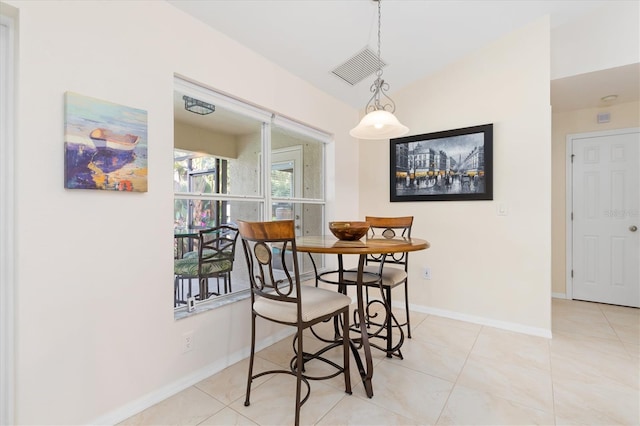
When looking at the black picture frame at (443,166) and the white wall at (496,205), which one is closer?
the white wall at (496,205)

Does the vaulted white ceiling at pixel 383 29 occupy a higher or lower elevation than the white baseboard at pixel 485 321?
higher

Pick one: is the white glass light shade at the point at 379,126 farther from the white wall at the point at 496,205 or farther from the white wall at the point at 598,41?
the white wall at the point at 598,41

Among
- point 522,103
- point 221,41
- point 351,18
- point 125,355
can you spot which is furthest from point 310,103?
point 125,355

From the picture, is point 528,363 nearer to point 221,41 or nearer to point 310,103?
point 310,103

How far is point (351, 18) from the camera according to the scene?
2.26 metres

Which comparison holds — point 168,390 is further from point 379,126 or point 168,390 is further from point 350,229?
point 379,126

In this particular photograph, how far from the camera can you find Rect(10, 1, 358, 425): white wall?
129 centimetres

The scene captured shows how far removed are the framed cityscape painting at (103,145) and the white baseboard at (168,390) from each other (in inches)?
45.4

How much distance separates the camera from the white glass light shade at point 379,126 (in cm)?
209

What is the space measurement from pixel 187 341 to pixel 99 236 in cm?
83

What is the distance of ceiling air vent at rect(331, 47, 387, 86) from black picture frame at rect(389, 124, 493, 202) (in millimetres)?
830

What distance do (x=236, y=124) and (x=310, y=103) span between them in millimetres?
883

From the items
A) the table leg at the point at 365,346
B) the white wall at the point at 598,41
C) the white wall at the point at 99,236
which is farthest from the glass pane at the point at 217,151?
the white wall at the point at 598,41

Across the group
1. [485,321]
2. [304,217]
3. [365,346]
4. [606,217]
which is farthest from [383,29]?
[606,217]
